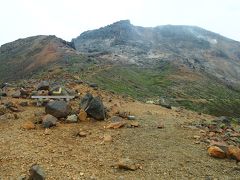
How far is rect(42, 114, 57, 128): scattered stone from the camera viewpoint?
18.0 metres

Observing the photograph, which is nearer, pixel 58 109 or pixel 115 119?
pixel 58 109

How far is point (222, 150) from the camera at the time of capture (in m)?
15.5

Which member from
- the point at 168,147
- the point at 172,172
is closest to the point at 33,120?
the point at 168,147

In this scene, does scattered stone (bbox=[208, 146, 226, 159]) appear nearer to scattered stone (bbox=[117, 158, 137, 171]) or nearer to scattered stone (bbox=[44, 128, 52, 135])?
scattered stone (bbox=[117, 158, 137, 171])

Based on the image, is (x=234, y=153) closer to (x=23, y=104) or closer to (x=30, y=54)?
(x=23, y=104)

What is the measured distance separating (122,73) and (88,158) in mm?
46164

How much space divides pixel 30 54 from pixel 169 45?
58.4 metres

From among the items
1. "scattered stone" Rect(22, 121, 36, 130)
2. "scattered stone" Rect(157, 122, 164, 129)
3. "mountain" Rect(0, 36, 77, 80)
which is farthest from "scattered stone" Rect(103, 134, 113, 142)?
"mountain" Rect(0, 36, 77, 80)

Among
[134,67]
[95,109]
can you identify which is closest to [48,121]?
[95,109]

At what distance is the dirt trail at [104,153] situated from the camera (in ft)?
44.4


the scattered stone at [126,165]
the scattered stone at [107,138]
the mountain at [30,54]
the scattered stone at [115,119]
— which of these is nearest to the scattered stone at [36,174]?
the scattered stone at [126,165]

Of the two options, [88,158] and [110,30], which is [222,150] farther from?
[110,30]

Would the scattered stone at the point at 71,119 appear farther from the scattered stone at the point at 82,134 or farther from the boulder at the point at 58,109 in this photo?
the scattered stone at the point at 82,134

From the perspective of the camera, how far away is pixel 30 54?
78.1 m
